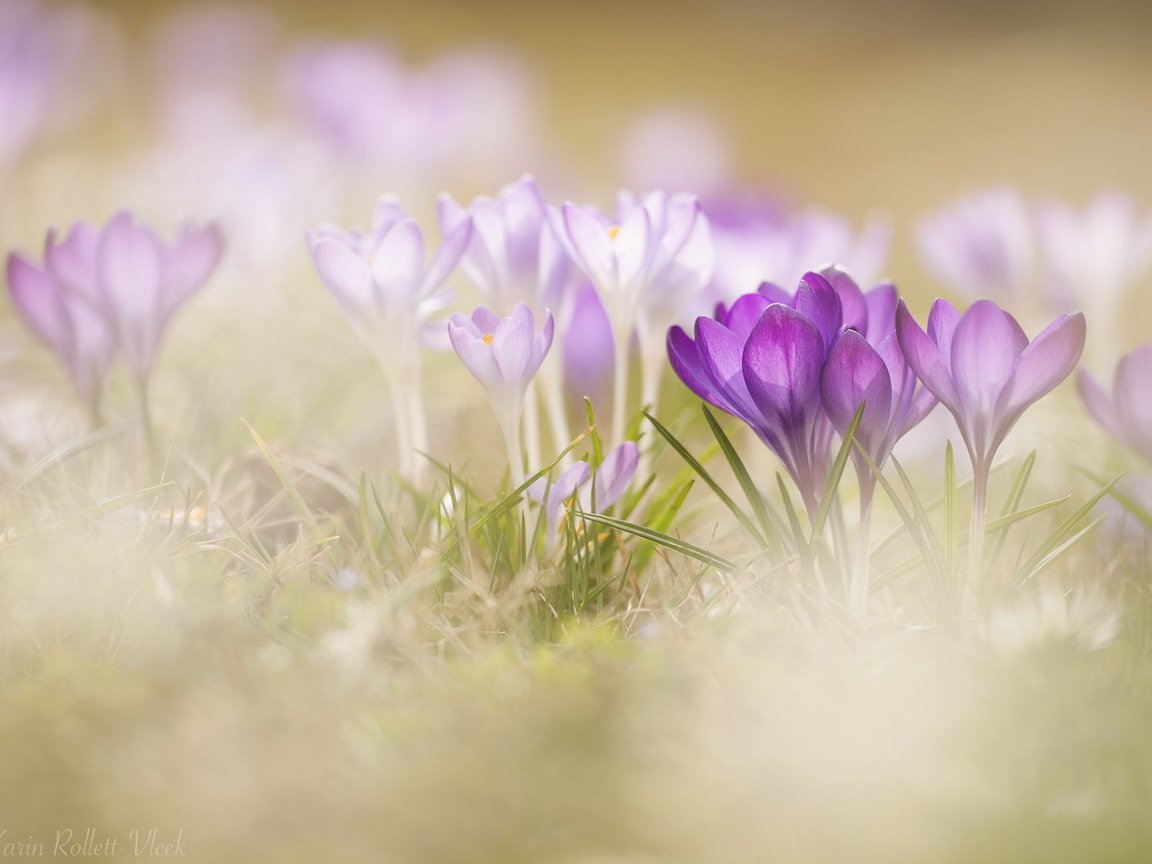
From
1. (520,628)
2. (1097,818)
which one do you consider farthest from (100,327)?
(1097,818)

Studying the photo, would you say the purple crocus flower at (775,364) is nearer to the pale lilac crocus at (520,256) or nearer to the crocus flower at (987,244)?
the pale lilac crocus at (520,256)

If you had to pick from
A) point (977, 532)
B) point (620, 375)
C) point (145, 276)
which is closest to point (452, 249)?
point (620, 375)

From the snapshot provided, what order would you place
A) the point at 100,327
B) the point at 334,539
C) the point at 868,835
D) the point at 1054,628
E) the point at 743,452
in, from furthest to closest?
the point at 743,452 → the point at 100,327 → the point at 334,539 → the point at 1054,628 → the point at 868,835

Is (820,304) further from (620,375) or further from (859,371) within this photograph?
(620,375)

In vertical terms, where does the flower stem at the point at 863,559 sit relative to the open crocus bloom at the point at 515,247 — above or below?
below

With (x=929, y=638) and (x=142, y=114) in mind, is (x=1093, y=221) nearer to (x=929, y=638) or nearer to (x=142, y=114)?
(x=929, y=638)

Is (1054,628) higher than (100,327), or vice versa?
(100,327)

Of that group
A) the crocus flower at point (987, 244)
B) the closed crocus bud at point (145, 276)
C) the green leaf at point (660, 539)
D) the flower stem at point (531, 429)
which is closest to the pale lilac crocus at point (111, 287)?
the closed crocus bud at point (145, 276)
